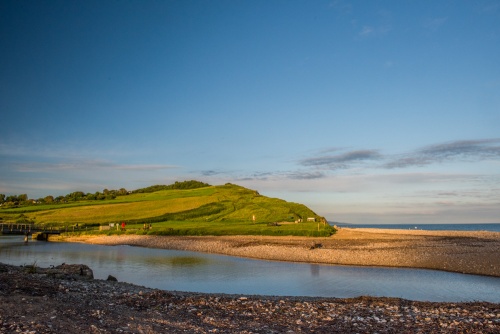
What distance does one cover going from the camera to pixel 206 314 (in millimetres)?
15711

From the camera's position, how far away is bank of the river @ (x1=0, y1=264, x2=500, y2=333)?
1228 centimetres

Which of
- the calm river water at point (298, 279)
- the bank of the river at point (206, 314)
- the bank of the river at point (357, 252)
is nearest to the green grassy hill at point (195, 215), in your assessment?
the bank of the river at point (357, 252)

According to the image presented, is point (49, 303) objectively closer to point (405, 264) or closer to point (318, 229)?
point (405, 264)

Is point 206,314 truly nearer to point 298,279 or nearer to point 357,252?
point 298,279

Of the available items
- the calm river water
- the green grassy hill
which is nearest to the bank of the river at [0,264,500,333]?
the calm river water

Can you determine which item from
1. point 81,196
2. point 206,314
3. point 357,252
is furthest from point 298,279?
point 81,196

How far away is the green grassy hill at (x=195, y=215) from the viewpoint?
2945 inches

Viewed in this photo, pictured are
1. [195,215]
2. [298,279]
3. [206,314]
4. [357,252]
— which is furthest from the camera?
[195,215]

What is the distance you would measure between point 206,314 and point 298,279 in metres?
16.5

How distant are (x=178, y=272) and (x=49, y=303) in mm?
21389

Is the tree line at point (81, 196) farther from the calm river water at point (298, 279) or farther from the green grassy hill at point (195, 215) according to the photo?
the calm river water at point (298, 279)

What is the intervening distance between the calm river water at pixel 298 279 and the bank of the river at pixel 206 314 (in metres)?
6.52

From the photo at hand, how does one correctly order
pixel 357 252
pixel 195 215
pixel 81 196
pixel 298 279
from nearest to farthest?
1. pixel 298 279
2. pixel 357 252
3. pixel 195 215
4. pixel 81 196

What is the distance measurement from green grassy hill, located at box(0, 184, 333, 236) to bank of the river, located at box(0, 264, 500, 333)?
49.6m
